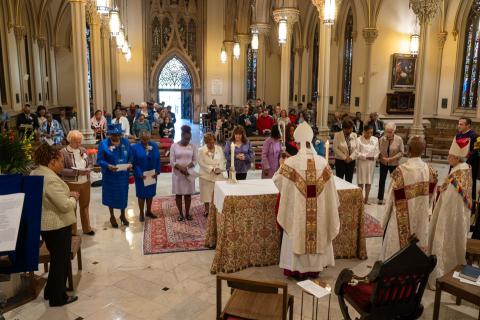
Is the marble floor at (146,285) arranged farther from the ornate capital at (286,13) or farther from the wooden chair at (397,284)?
the ornate capital at (286,13)

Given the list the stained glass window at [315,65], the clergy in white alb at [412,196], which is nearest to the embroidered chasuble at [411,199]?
the clergy in white alb at [412,196]

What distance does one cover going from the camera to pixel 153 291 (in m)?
4.89

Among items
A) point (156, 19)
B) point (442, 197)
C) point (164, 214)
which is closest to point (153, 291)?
point (164, 214)

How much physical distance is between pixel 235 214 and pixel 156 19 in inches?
867

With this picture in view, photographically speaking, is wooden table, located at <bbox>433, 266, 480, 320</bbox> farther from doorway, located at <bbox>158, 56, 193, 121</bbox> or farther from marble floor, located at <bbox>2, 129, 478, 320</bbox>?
doorway, located at <bbox>158, 56, 193, 121</bbox>

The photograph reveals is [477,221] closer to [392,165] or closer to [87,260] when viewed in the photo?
[392,165]

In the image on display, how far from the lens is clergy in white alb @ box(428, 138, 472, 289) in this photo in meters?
4.64

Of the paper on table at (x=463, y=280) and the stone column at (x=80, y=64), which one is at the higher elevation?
the stone column at (x=80, y=64)

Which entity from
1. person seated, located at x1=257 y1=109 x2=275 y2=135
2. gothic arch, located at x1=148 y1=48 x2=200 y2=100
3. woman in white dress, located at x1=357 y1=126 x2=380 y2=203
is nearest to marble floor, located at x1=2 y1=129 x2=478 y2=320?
woman in white dress, located at x1=357 y1=126 x2=380 y2=203

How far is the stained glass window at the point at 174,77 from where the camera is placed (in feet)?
84.5

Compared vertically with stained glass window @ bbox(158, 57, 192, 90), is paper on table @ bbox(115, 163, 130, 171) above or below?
below

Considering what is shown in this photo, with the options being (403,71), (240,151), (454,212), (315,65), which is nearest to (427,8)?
(403,71)

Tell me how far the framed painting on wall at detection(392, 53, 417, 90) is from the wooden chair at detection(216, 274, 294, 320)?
15233 millimetres

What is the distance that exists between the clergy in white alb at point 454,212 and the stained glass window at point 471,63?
12261 mm
